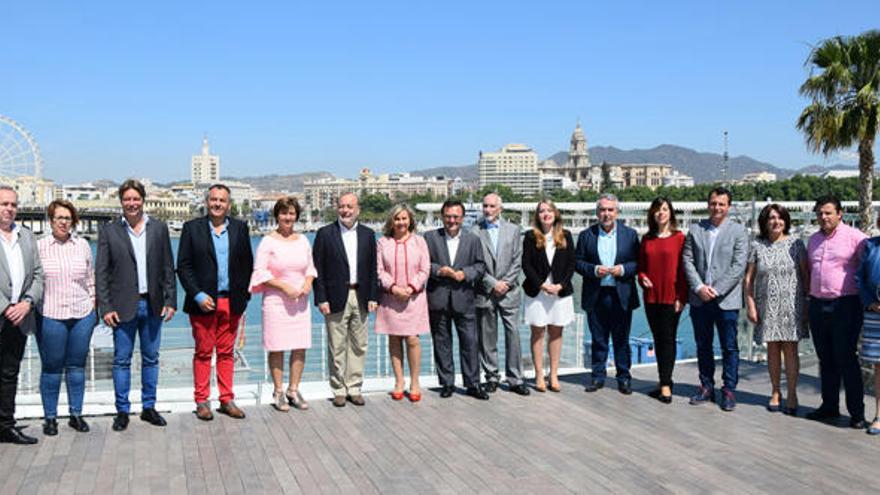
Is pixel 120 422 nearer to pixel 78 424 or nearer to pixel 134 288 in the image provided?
pixel 78 424

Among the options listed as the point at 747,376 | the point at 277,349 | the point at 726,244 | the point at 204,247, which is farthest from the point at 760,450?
the point at 204,247

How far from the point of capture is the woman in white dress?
579 centimetres

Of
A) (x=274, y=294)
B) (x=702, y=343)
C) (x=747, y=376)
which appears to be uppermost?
(x=274, y=294)

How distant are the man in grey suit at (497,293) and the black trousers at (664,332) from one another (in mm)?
1044

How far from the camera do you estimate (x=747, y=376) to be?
648 centimetres

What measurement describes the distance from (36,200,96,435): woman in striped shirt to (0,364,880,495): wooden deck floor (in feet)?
1.00

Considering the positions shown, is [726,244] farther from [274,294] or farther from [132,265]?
[132,265]

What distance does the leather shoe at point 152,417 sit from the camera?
4.87 metres

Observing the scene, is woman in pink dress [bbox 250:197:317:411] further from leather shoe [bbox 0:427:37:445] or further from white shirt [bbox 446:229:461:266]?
leather shoe [bbox 0:427:37:445]

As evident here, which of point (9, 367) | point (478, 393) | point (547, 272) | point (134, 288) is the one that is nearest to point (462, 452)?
point (478, 393)

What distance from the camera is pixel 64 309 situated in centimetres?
452

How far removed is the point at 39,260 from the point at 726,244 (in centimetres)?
462

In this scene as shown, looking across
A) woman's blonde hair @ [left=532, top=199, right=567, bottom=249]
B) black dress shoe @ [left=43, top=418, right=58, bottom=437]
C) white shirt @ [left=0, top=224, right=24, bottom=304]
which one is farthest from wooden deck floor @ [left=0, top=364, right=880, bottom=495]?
woman's blonde hair @ [left=532, top=199, right=567, bottom=249]

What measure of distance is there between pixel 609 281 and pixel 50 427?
405cm
